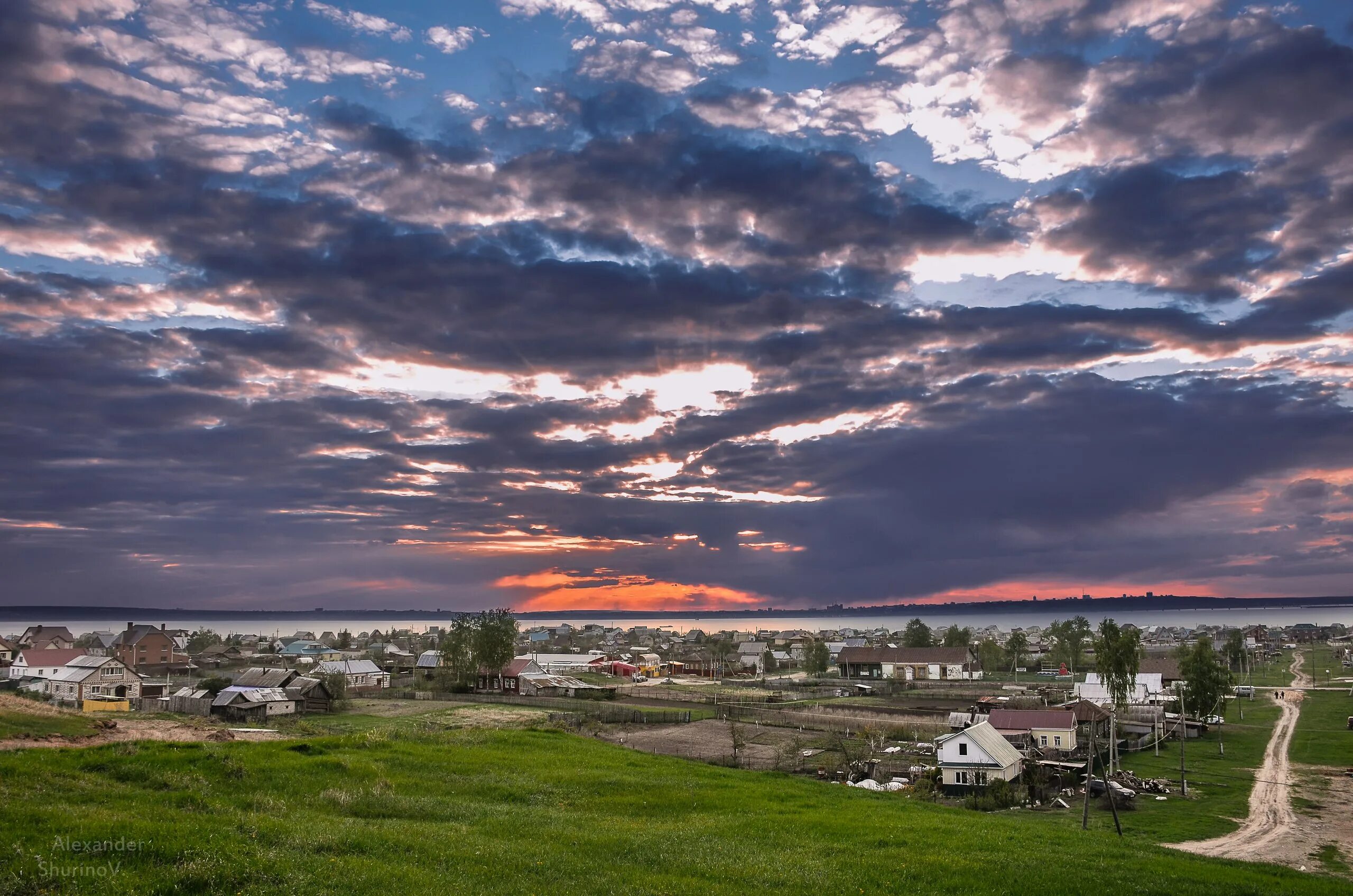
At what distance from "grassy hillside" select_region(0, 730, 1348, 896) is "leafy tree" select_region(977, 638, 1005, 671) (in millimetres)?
123994

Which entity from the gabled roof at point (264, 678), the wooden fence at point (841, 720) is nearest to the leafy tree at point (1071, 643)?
the wooden fence at point (841, 720)

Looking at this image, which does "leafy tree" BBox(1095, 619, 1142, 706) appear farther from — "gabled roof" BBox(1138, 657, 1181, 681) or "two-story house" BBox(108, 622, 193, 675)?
"two-story house" BBox(108, 622, 193, 675)

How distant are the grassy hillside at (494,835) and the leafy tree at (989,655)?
124 metres

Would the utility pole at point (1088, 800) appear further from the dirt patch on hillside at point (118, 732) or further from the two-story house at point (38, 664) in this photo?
the two-story house at point (38, 664)

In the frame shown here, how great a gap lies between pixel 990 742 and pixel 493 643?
72899 mm

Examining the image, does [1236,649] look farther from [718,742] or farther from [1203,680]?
[718,742]

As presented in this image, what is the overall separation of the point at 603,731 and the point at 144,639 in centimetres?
9285

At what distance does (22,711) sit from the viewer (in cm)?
4647

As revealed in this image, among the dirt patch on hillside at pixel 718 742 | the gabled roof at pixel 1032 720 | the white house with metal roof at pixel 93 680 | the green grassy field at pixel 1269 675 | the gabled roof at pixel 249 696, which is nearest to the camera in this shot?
the dirt patch on hillside at pixel 718 742

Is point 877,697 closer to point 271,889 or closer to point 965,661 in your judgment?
point 965,661

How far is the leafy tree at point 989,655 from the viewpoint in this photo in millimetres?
153125

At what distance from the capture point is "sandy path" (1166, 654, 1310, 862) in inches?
1372

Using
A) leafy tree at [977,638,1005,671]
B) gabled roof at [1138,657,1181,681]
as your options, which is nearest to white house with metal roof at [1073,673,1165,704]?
gabled roof at [1138,657,1181,681]

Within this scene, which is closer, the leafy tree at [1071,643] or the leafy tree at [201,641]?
the leafy tree at [1071,643]
